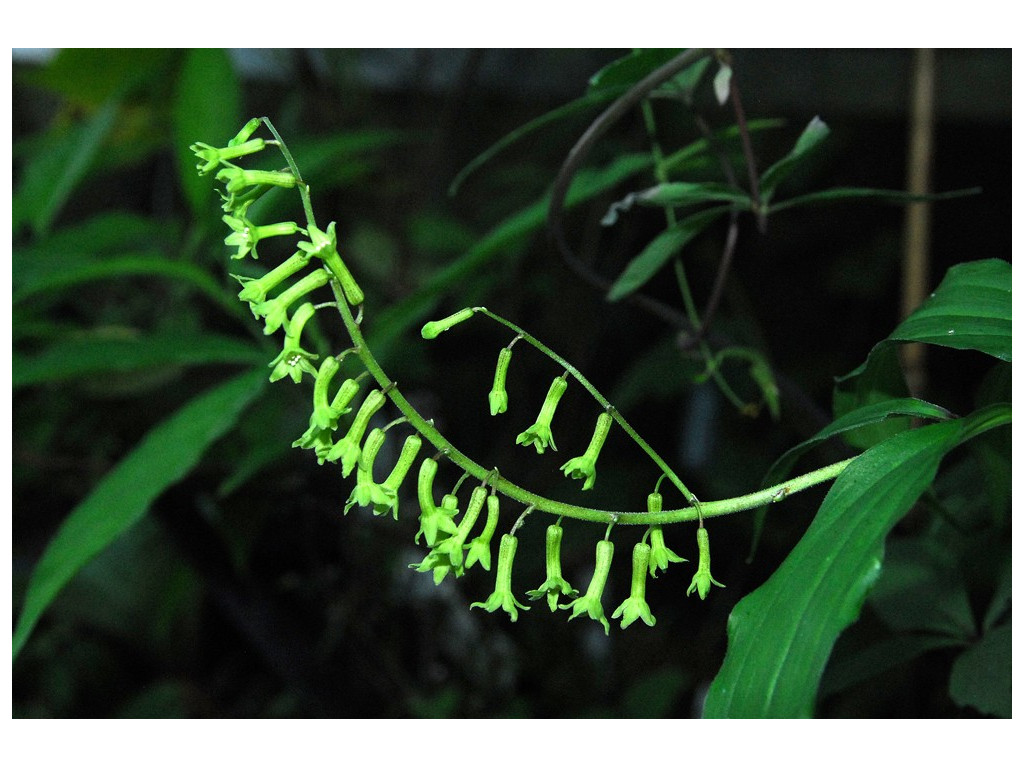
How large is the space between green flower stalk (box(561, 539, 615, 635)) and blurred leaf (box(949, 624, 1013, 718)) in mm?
381

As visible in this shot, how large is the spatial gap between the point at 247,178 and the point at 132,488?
45 centimetres

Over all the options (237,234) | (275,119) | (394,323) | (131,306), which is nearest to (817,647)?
(237,234)

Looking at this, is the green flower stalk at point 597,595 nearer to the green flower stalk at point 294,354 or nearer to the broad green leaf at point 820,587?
the broad green leaf at point 820,587

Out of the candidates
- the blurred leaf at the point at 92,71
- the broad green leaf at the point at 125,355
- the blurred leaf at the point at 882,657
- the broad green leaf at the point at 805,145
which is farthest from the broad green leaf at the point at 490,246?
the blurred leaf at the point at 92,71

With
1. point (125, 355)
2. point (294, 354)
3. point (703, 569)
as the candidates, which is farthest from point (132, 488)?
point (703, 569)

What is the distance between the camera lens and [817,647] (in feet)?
1.41

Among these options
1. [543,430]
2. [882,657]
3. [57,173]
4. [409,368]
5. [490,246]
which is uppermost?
[57,173]

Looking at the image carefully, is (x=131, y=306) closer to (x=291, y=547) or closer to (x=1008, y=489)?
(x=291, y=547)

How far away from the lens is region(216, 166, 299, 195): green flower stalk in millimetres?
529

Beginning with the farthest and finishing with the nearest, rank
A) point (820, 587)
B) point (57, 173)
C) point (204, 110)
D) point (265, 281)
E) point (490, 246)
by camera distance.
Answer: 1. point (57, 173)
2. point (204, 110)
3. point (490, 246)
4. point (265, 281)
5. point (820, 587)

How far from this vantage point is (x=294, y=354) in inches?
21.2

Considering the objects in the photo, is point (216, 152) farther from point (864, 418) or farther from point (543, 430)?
point (864, 418)

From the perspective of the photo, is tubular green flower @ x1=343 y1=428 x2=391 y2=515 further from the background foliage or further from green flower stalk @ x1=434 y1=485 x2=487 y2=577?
the background foliage
